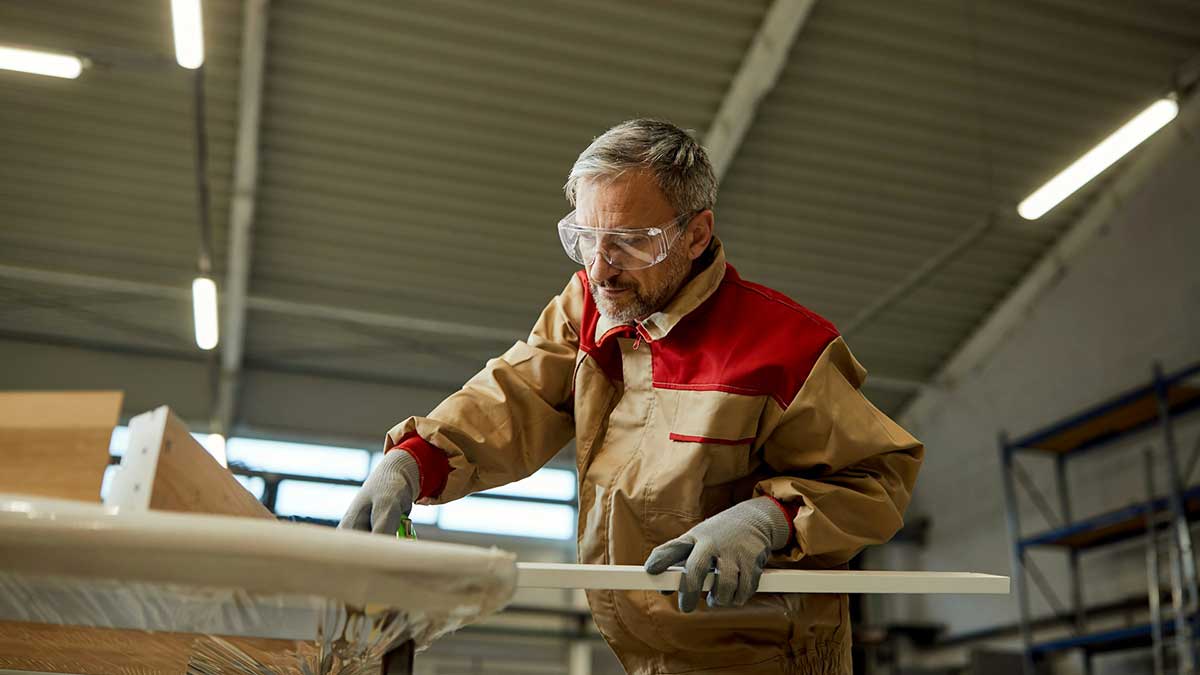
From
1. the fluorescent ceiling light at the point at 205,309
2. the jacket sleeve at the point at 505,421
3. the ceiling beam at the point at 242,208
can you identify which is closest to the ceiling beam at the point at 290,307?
the ceiling beam at the point at 242,208

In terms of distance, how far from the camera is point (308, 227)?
860cm

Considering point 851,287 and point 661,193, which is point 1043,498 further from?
point 661,193

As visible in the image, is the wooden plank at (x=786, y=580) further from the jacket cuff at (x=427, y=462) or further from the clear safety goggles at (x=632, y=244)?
the clear safety goggles at (x=632, y=244)

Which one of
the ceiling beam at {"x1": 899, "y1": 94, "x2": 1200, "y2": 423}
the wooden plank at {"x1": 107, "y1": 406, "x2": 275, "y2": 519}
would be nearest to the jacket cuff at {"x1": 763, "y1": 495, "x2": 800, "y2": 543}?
the wooden plank at {"x1": 107, "y1": 406, "x2": 275, "y2": 519}

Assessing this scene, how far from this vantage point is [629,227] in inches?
73.5

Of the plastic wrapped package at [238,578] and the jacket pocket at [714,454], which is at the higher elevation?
the jacket pocket at [714,454]

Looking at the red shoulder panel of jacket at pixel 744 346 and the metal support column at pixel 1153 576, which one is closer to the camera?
the red shoulder panel of jacket at pixel 744 346

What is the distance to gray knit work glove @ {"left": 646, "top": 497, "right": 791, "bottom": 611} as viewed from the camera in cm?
137

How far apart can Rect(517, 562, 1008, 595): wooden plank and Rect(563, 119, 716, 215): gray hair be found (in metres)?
0.75

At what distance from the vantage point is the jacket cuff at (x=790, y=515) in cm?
158

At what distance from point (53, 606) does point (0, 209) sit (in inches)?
330

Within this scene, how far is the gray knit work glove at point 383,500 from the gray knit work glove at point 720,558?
16.3 inches

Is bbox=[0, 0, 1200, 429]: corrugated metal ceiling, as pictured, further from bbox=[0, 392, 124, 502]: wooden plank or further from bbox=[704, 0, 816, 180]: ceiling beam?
bbox=[0, 392, 124, 502]: wooden plank

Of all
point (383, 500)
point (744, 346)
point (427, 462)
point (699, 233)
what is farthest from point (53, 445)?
point (699, 233)
